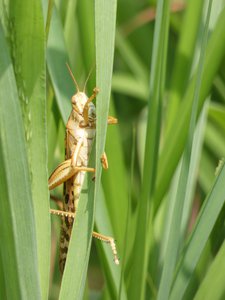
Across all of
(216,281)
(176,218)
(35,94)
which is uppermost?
(35,94)

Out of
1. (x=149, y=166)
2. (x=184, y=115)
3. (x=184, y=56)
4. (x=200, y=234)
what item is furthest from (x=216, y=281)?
(x=184, y=56)

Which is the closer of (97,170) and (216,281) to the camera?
(97,170)

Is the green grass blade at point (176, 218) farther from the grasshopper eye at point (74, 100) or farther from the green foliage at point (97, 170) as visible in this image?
the grasshopper eye at point (74, 100)

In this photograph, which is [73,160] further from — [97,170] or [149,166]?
[97,170]

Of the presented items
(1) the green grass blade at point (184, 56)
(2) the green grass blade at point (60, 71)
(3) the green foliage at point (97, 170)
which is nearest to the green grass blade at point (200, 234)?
(3) the green foliage at point (97, 170)

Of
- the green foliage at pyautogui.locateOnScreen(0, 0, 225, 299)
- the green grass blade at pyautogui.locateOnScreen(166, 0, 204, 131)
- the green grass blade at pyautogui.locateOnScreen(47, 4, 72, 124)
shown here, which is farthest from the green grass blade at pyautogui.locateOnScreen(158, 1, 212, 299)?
the green grass blade at pyautogui.locateOnScreen(166, 0, 204, 131)

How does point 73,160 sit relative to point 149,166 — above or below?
below
